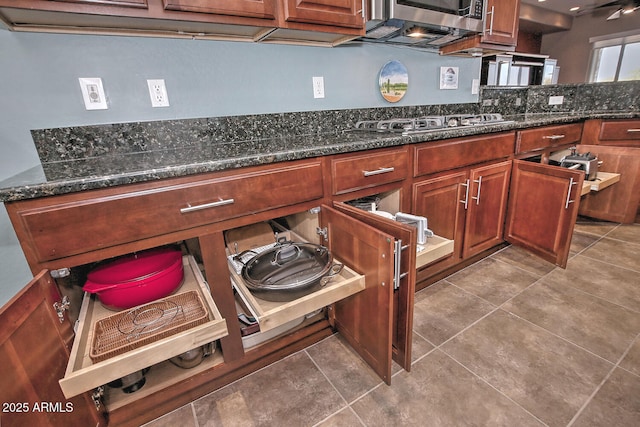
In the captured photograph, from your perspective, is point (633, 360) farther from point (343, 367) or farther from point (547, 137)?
point (547, 137)

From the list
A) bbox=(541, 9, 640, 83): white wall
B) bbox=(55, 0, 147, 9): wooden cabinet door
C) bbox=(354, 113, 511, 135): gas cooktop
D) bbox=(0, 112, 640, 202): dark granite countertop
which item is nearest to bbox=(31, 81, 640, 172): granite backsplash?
bbox=(0, 112, 640, 202): dark granite countertop

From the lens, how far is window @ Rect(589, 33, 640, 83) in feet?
19.4

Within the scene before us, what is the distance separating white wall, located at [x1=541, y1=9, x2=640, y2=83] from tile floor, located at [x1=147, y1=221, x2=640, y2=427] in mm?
7014

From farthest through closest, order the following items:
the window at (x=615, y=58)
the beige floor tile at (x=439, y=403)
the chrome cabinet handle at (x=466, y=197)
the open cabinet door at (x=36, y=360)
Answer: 1. the window at (x=615, y=58)
2. the chrome cabinet handle at (x=466, y=197)
3. the beige floor tile at (x=439, y=403)
4. the open cabinet door at (x=36, y=360)

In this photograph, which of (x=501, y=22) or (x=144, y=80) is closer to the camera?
(x=144, y=80)

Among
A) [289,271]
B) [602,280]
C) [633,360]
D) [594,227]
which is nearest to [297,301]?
[289,271]

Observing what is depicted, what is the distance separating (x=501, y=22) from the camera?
1.83 metres

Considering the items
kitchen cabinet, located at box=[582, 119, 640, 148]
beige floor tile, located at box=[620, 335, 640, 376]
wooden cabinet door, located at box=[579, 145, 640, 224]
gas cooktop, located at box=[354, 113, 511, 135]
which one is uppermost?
gas cooktop, located at box=[354, 113, 511, 135]

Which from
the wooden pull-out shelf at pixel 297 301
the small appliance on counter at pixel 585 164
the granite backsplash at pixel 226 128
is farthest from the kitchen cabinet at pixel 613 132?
the wooden pull-out shelf at pixel 297 301

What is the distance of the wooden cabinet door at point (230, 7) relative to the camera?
1.00 metres

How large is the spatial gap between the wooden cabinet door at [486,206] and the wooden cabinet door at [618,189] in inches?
42.0

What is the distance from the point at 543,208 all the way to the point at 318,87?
143cm

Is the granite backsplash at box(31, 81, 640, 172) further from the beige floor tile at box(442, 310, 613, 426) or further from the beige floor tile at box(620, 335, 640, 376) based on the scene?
the beige floor tile at box(620, 335, 640, 376)

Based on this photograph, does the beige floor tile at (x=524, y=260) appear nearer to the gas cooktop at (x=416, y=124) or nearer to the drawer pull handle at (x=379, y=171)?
the gas cooktop at (x=416, y=124)
